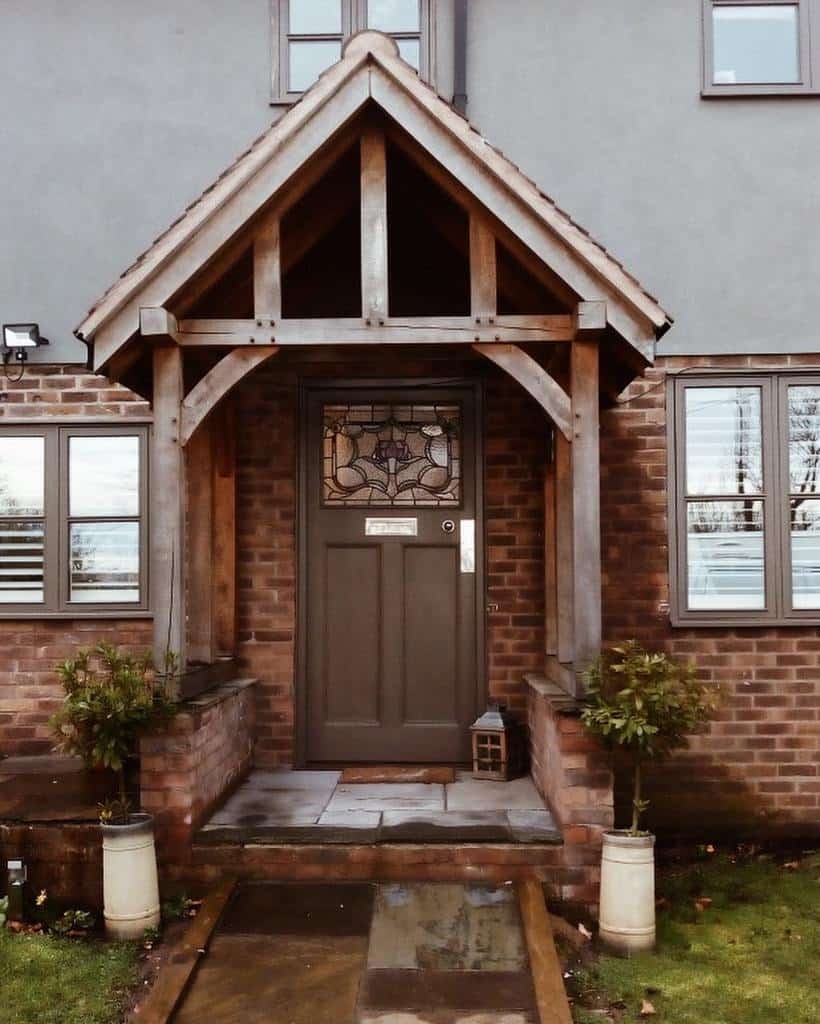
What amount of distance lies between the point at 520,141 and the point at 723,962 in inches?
206

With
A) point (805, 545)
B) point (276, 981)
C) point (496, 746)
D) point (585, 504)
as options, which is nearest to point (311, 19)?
point (585, 504)

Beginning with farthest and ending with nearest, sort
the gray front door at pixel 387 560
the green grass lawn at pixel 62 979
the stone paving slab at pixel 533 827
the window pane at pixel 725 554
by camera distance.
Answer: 1. the gray front door at pixel 387 560
2. the window pane at pixel 725 554
3. the stone paving slab at pixel 533 827
4. the green grass lawn at pixel 62 979

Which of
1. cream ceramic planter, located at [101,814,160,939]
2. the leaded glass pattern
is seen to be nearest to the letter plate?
the leaded glass pattern

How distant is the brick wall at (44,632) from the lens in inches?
287

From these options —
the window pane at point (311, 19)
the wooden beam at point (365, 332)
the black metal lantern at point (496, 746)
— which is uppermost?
the window pane at point (311, 19)

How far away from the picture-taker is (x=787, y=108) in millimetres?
7301

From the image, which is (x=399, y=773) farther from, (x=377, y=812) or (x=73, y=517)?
(x=73, y=517)

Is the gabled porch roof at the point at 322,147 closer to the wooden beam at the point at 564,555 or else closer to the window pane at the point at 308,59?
the wooden beam at the point at 564,555

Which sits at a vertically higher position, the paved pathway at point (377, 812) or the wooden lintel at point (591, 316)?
the wooden lintel at point (591, 316)

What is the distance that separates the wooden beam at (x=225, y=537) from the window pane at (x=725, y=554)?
3.09 metres

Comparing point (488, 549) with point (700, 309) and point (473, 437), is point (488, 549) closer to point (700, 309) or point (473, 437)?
point (473, 437)

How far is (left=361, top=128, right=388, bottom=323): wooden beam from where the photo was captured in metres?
5.67

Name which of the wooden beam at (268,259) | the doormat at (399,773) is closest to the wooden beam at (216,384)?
the wooden beam at (268,259)

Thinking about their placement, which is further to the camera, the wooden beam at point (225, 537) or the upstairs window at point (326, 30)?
the upstairs window at point (326, 30)
